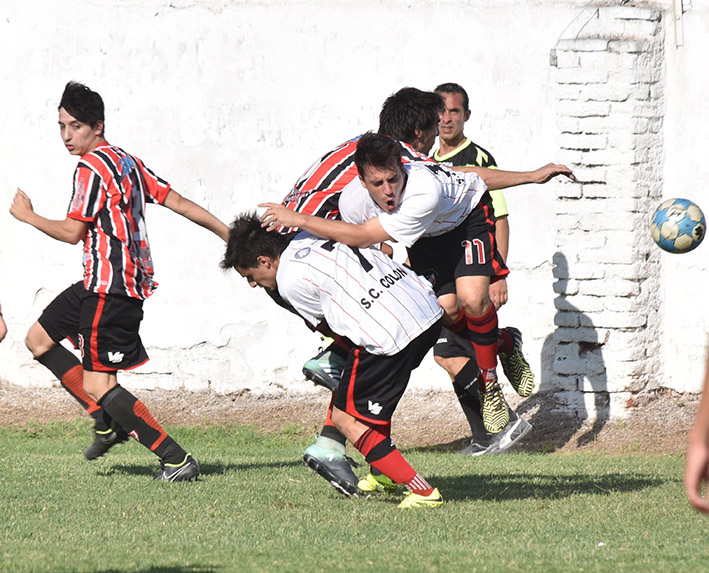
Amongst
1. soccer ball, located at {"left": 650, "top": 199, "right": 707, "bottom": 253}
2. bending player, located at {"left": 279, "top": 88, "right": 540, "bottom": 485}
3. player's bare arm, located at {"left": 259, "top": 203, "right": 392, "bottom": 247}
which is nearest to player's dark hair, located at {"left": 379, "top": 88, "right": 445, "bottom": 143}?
bending player, located at {"left": 279, "top": 88, "right": 540, "bottom": 485}

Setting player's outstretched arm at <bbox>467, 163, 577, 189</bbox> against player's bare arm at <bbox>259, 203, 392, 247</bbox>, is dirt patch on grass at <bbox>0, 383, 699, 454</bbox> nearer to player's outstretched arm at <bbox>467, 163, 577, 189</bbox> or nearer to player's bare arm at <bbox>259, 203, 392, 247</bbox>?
player's outstretched arm at <bbox>467, 163, 577, 189</bbox>

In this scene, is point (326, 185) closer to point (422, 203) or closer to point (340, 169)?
point (340, 169)

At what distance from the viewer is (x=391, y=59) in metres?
8.73

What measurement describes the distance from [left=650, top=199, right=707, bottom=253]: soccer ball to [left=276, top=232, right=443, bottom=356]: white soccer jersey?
7.90 ft

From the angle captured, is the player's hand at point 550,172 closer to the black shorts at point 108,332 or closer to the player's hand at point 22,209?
the black shorts at point 108,332

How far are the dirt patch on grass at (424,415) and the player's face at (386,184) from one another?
3.42 m

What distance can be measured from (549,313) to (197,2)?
3.97m

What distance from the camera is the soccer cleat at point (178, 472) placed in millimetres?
5715

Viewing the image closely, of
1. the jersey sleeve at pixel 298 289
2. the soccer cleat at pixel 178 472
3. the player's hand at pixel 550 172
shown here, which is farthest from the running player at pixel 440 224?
the soccer cleat at pixel 178 472

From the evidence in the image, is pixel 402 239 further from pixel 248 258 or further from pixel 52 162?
pixel 52 162

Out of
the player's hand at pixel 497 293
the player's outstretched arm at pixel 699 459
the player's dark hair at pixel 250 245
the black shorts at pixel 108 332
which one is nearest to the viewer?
the player's outstretched arm at pixel 699 459

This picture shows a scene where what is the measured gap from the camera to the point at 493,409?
6672 mm

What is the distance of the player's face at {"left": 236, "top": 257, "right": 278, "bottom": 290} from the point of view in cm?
487

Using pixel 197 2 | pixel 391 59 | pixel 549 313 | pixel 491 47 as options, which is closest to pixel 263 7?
pixel 197 2
